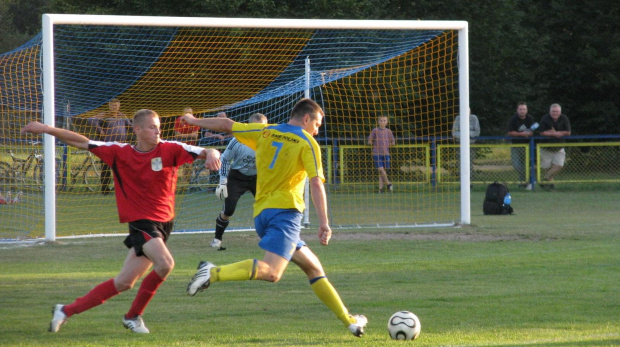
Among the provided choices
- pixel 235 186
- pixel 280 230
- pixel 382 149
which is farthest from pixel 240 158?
pixel 382 149

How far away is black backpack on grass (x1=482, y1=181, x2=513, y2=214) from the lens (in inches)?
635

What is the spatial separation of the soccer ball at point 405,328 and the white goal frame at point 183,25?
6.76 meters

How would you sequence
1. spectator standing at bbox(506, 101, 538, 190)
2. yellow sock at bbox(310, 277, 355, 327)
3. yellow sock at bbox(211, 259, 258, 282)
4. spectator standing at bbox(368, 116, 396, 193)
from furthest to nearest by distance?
spectator standing at bbox(506, 101, 538, 190) → spectator standing at bbox(368, 116, 396, 193) → yellow sock at bbox(310, 277, 355, 327) → yellow sock at bbox(211, 259, 258, 282)

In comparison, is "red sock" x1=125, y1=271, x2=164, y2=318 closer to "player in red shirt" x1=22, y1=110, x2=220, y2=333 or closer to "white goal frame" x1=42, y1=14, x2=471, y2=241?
"player in red shirt" x1=22, y1=110, x2=220, y2=333

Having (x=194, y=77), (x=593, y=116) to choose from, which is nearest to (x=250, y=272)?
(x=194, y=77)

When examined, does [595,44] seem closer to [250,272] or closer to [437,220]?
[437,220]

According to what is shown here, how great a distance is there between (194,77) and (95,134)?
13.0ft

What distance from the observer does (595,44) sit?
33.5 meters

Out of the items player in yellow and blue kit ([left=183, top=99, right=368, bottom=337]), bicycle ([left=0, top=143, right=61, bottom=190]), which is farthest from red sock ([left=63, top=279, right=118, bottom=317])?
bicycle ([left=0, top=143, right=61, bottom=190])

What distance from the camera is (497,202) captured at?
16.2 meters

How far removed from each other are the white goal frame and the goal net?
0.06 ft

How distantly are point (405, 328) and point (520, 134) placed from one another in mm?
16498

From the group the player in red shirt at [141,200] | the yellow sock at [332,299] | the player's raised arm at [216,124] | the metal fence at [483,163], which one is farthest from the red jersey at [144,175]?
the metal fence at [483,163]

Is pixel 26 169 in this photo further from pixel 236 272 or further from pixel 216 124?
pixel 236 272
